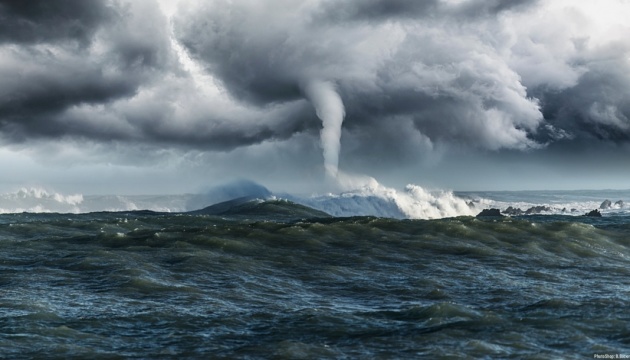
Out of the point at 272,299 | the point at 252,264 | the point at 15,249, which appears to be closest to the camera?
the point at 272,299

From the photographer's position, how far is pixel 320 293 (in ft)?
90.2

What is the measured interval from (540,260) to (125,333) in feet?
80.7

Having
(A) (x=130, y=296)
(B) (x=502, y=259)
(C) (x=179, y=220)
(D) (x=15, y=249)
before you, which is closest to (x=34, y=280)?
(A) (x=130, y=296)

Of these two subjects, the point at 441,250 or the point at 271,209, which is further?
the point at 271,209

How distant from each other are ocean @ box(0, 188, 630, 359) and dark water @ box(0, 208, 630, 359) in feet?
0.27

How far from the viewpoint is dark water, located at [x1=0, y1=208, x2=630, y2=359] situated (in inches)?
733

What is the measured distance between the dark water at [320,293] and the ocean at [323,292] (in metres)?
0.08

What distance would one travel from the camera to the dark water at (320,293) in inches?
733

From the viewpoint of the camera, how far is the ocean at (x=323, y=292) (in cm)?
1856

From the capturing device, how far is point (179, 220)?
74.0 m

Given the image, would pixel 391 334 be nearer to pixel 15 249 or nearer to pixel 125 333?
pixel 125 333

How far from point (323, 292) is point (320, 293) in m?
0.28

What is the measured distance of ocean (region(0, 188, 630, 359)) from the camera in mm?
18562

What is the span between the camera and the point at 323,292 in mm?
27750
